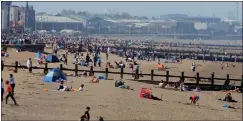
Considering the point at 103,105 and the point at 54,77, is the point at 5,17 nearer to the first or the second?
the point at 54,77

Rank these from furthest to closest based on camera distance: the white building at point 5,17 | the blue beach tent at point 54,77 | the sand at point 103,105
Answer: the white building at point 5,17 < the blue beach tent at point 54,77 < the sand at point 103,105

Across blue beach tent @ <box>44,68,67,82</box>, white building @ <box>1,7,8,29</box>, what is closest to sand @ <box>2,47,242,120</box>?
blue beach tent @ <box>44,68,67,82</box>

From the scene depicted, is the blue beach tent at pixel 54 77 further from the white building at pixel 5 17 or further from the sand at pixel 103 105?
the white building at pixel 5 17

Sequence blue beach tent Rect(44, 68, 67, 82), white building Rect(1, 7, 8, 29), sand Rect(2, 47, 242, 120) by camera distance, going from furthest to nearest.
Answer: white building Rect(1, 7, 8, 29)
blue beach tent Rect(44, 68, 67, 82)
sand Rect(2, 47, 242, 120)

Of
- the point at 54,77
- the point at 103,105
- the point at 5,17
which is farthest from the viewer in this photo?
the point at 5,17

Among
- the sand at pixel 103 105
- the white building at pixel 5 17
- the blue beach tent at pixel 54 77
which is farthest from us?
the white building at pixel 5 17

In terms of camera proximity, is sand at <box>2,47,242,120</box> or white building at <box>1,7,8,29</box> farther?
white building at <box>1,7,8,29</box>

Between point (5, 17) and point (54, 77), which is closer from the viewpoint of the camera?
point (54, 77)

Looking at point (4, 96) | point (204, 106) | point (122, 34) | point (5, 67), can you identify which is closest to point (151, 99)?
point (204, 106)

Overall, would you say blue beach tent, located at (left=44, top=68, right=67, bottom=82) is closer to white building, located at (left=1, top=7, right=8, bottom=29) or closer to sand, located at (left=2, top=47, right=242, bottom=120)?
sand, located at (left=2, top=47, right=242, bottom=120)

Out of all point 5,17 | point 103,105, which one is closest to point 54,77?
point 103,105

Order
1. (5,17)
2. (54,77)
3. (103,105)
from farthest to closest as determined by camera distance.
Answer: (5,17), (54,77), (103,105)

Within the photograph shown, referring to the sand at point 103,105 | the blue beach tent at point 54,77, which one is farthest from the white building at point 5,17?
the blue beach tent at point 54,77

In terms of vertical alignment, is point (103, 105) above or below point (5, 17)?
below
